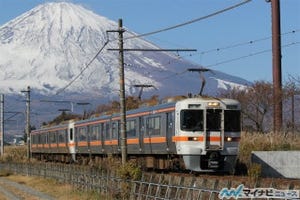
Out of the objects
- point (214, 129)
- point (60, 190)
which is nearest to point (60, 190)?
point (60, 190)

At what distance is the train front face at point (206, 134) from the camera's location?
26.5 metres

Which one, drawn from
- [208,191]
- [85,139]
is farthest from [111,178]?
[85,139]

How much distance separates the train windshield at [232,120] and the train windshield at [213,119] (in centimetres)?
28

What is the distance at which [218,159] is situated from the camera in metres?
26.9

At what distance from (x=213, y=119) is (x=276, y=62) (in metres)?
16.7

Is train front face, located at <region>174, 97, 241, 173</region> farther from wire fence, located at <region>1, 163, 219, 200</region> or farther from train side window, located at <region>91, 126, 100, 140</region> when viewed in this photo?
train side window, located at <region>91, 126, 100, 140</region>

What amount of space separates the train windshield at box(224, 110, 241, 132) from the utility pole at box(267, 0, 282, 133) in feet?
45.0

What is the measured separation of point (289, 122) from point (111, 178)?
27137mm

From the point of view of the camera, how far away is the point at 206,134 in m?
26.8

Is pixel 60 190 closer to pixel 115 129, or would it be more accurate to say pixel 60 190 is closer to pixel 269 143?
pixel 115 129

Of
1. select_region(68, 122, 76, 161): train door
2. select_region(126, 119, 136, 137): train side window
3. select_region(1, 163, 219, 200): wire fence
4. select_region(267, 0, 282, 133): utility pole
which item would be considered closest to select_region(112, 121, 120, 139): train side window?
select_region(126, 119, 136, 137): train side window

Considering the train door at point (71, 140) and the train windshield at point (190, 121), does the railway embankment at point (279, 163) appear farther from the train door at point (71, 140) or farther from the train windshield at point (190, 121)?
the train door at point (71, 140)

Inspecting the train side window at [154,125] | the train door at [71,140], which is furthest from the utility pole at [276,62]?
the train door at [71,140]

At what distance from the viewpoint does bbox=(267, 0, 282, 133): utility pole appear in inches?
1677
